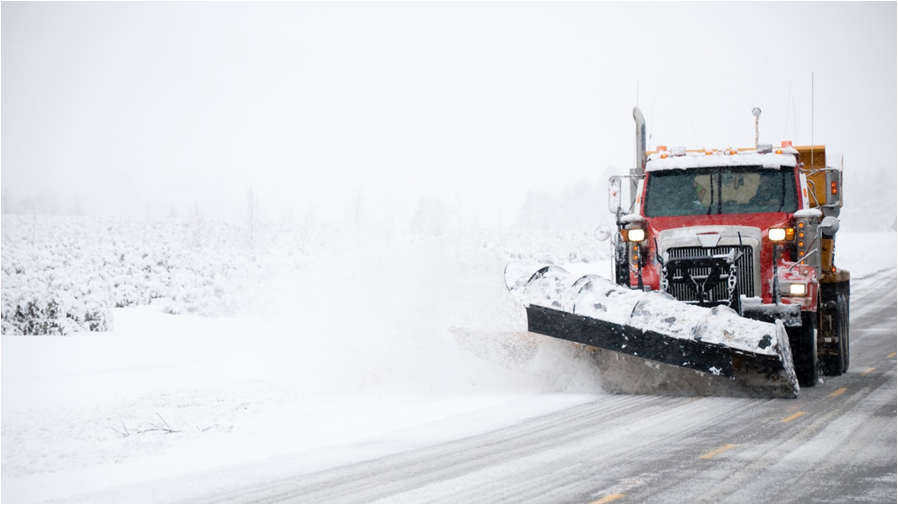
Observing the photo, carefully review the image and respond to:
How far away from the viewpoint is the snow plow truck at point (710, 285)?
24.4 ft

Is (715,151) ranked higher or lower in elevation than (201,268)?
higher

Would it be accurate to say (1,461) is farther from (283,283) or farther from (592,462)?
(283,283)

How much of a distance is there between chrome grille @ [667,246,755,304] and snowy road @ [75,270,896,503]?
3.93 feet

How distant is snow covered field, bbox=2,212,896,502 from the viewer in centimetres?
647

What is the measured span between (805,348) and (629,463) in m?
3.70

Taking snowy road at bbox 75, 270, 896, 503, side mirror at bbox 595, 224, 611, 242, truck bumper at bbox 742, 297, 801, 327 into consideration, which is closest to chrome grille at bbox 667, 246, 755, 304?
truck bumper at bbox 742, 297, 801, 327

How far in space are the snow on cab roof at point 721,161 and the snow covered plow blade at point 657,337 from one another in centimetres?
202

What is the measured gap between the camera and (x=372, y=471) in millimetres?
5418

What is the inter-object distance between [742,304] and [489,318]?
10.8 ft


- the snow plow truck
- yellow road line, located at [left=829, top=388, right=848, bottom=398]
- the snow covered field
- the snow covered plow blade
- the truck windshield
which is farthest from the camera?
the truck windshield

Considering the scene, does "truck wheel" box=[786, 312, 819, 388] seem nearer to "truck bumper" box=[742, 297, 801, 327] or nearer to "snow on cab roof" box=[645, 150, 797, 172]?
"truck bumper" box=[742, 297, 801, 327]

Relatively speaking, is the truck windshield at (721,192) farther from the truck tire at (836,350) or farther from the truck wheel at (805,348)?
the truck tire at (836,350)

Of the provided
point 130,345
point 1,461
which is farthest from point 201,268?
point 1,461

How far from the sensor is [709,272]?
26.9 ft
